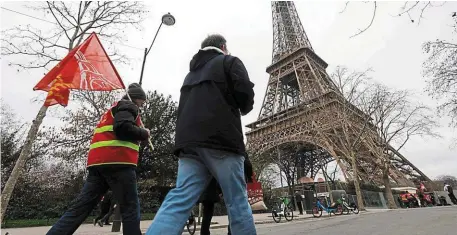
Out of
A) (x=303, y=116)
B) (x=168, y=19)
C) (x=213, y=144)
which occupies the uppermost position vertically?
(x=303, y=116)

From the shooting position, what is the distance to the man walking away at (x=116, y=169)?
2928 millimetres

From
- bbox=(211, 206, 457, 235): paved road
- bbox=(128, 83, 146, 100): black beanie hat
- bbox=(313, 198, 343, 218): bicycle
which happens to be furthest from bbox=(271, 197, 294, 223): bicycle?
bbox=(128, 83, 146, 100): black beanie hat

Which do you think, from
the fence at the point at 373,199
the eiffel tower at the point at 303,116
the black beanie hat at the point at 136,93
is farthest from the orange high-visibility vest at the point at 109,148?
the fence at the point at 373,199

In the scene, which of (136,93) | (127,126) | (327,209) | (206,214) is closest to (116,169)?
(127,126)

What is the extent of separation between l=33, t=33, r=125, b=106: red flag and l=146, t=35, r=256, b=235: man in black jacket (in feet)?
8.11

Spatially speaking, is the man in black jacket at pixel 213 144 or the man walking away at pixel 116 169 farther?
the man walking away at pixel 116 169

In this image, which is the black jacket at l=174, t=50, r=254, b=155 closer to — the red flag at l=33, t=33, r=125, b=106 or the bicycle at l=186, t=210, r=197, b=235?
the red flag at l=33, t=33, r=125, b=106

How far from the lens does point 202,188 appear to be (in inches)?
81.5

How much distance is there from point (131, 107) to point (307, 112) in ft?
83.9

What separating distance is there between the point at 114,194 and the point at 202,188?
1.31m

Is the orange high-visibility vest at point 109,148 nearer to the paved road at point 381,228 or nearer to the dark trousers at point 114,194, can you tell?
the dark trousers at point 114,194

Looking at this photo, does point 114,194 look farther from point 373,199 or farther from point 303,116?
point 373,199

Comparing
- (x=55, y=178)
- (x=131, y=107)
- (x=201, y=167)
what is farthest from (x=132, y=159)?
(x=55, y=178)

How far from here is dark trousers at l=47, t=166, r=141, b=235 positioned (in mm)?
2895
